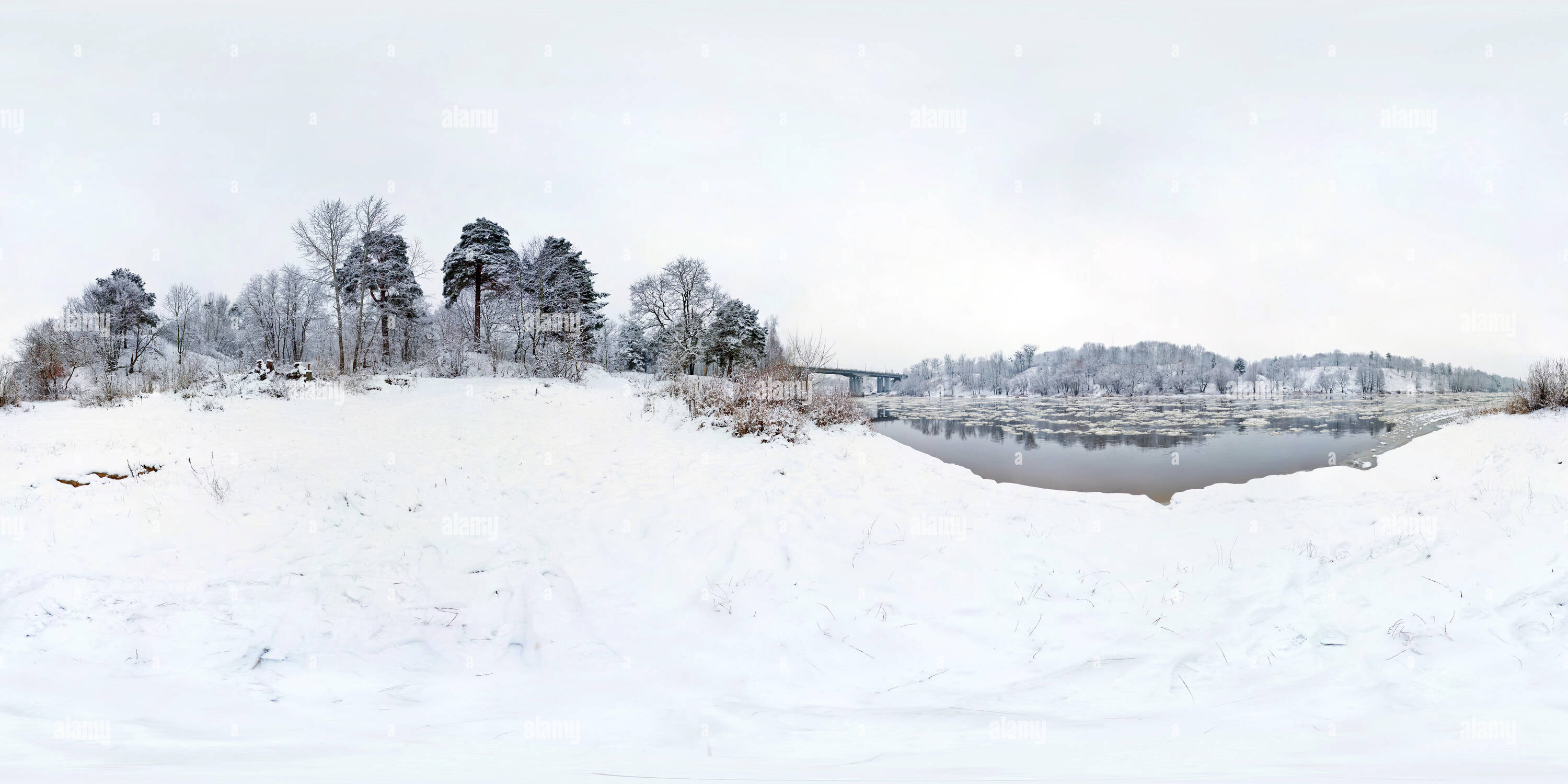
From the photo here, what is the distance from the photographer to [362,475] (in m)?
7.63

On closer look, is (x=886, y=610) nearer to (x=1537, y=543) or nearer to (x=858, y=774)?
(x=858, y=774)

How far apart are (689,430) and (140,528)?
8.48 meters

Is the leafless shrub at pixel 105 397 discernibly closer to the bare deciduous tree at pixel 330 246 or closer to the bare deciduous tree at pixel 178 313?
the bare deciduous tree at pixel 330 246

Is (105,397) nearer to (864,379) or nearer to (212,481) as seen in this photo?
(212,481)

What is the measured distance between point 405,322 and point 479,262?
21.7 feet

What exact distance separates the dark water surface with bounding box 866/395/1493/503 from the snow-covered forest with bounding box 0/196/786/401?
10954mm

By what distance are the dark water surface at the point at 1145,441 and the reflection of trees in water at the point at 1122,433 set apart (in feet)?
0.34

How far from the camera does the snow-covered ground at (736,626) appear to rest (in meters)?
3.07

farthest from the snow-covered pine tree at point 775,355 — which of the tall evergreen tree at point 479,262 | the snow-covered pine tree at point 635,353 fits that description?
the snow-covered pine tree at point 635,353

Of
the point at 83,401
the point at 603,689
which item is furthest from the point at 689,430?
the point at 83,401

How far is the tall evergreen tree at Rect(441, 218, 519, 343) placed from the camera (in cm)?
3528

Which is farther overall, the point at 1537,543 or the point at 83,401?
the point at 83,401
